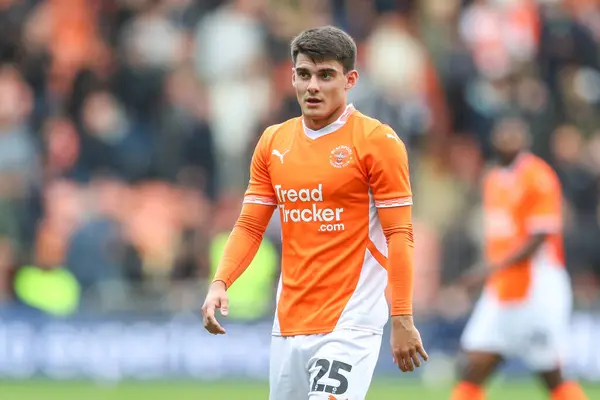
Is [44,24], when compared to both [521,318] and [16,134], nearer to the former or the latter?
[16,134]

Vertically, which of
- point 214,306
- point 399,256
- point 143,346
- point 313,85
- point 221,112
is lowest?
point 143,346

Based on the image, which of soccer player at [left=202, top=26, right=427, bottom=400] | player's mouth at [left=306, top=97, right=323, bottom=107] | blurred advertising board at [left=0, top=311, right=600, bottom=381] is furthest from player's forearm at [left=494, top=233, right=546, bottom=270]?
blurred advertising board at [left=0, top=311, right=600, bottom=381]

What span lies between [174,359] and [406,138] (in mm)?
4024

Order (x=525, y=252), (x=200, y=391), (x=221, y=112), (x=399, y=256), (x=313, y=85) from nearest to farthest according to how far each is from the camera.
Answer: (x=399, y=256)
(x=313, y=85)
(x=525, y=252)
(x=200, y=391)
(x=221, y=112)

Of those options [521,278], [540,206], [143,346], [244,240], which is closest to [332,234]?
[244,240]

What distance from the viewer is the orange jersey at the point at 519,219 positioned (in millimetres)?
10984

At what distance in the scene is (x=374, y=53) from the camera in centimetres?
1778

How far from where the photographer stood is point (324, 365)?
666 cm

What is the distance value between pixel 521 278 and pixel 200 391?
4.70 metres

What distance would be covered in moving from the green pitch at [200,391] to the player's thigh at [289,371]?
6880 mm

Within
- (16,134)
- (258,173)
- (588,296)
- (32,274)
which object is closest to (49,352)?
(32,274)

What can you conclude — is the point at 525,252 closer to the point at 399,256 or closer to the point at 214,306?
A: the point at 399,256

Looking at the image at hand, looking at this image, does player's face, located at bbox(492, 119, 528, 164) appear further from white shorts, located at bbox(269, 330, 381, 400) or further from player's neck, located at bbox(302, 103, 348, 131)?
white shorts, located at bbox(269, 330, 381, 400)

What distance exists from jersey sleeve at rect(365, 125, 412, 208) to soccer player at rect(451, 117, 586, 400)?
14.2ft
